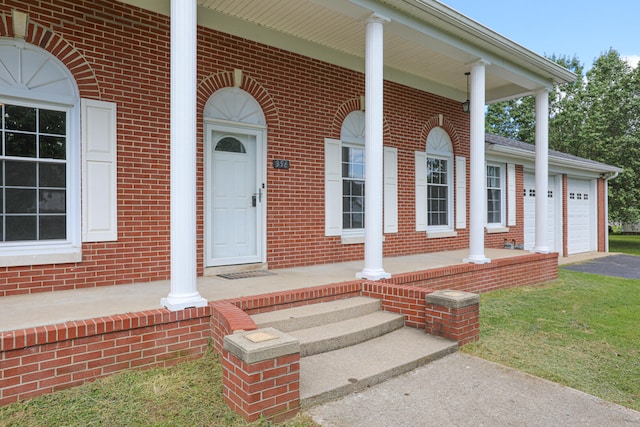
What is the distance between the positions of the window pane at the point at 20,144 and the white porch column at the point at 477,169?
6215 mm

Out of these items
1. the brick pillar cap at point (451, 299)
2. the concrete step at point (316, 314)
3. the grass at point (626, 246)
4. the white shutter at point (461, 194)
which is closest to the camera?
the concrete step at point (316, 314)

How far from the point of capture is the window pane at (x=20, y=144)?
4406 millimetres

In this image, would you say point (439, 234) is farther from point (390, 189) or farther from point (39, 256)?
point (39, 256)

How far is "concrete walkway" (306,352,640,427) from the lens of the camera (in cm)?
289

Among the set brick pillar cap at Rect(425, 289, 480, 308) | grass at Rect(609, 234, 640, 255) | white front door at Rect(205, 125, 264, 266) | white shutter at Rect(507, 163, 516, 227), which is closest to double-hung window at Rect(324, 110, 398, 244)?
white front door at Rect(205, 125, 264, 266)

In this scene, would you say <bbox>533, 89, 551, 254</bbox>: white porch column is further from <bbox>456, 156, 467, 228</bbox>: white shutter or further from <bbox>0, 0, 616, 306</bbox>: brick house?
<bbox>456, 156, 467, 228</bbox>: white shutter

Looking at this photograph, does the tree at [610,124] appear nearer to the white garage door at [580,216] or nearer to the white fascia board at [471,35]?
the white garage door at [580,216]

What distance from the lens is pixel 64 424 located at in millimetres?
2717

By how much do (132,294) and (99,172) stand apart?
5.07ft

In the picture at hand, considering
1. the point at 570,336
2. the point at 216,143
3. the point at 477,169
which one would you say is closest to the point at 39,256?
the point at 216,143

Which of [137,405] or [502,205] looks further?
[502,205]

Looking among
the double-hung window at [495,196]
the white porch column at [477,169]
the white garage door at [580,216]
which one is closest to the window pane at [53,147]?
the white porch column at [477,169]

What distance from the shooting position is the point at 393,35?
6.38 metres

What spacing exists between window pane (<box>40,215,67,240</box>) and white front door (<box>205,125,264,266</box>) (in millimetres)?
1694
